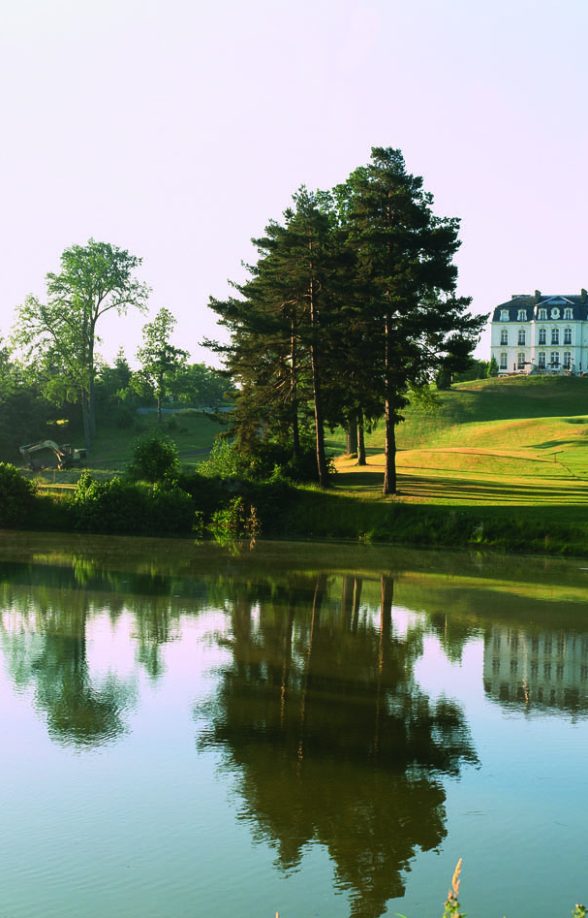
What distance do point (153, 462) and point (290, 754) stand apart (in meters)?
35.0

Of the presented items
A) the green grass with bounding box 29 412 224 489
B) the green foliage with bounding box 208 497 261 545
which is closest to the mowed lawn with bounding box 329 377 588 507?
the green foliage with bounding box 208 497 261 545

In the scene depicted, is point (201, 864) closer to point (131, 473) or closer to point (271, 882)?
point (271, 882)

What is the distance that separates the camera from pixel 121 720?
14820 millimetres

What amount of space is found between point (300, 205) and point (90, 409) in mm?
35968

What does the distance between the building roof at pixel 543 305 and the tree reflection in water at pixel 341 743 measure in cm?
12226

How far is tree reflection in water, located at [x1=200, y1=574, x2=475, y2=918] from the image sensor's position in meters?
10.4

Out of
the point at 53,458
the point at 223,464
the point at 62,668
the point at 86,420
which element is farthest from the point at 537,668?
the point at 86,420

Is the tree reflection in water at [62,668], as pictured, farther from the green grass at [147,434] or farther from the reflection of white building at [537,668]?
the green grass at [147,434]

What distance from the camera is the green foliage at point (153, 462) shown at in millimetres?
47312

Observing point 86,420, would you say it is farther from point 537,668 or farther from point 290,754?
point 290,754

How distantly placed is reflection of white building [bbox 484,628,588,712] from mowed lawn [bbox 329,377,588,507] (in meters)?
20.1

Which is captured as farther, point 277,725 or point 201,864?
point 277,725

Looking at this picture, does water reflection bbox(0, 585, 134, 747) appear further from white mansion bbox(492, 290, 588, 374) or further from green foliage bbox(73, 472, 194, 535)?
white mansion bbox(492, 290, 588, 374)

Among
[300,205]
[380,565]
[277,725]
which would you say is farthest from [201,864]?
[300,205]
